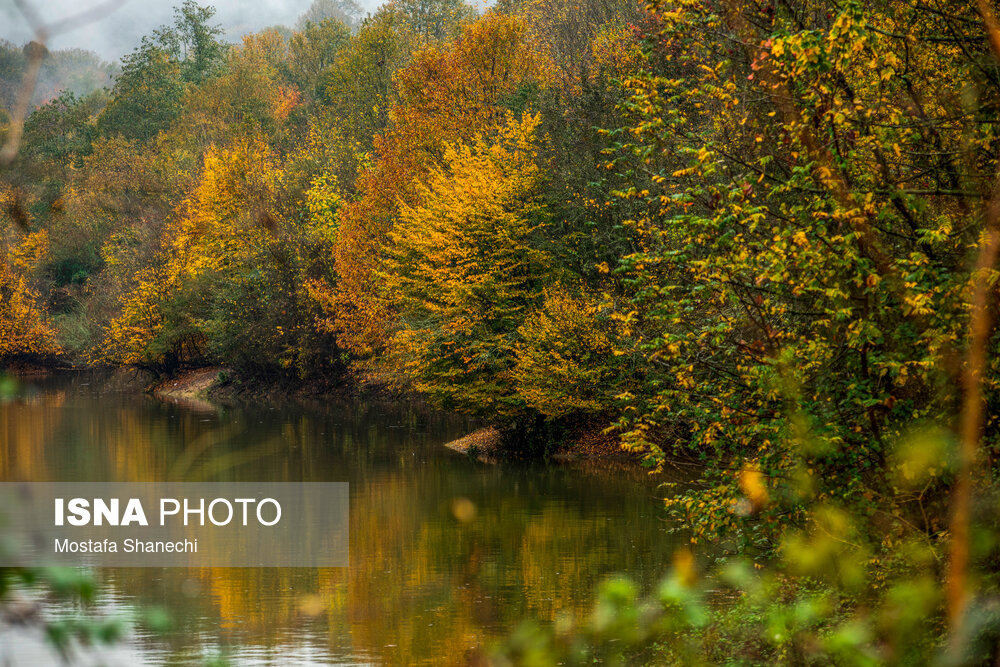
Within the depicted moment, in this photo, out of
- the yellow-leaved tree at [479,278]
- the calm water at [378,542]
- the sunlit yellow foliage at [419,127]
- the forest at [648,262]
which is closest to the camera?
the forest at [648,262]

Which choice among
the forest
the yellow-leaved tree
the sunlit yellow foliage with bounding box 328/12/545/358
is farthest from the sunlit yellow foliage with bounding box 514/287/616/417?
the sunlit yellow foliage with bounding box 328/12/545/358

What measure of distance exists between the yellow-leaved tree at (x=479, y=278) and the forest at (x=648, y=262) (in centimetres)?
12

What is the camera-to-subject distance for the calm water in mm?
15906

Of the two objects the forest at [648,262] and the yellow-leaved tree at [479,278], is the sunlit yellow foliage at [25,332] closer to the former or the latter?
the forest at [648,262]

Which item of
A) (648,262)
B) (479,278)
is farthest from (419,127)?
(648,262)

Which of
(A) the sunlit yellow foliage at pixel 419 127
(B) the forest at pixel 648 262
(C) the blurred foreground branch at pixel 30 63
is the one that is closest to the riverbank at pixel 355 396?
(B) the forest at pixel 648 262

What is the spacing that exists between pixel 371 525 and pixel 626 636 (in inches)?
906

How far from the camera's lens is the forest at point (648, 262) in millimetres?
9555

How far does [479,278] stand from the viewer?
108ft

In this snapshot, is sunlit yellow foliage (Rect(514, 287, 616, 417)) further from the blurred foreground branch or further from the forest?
the blurred foreground branch

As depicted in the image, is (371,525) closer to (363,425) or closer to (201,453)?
(201,453)

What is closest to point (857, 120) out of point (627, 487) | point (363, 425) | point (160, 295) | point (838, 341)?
point (838, 341)

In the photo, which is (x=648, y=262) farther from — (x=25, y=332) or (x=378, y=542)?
(x=25, y=332)

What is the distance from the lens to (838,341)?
1242 cm
